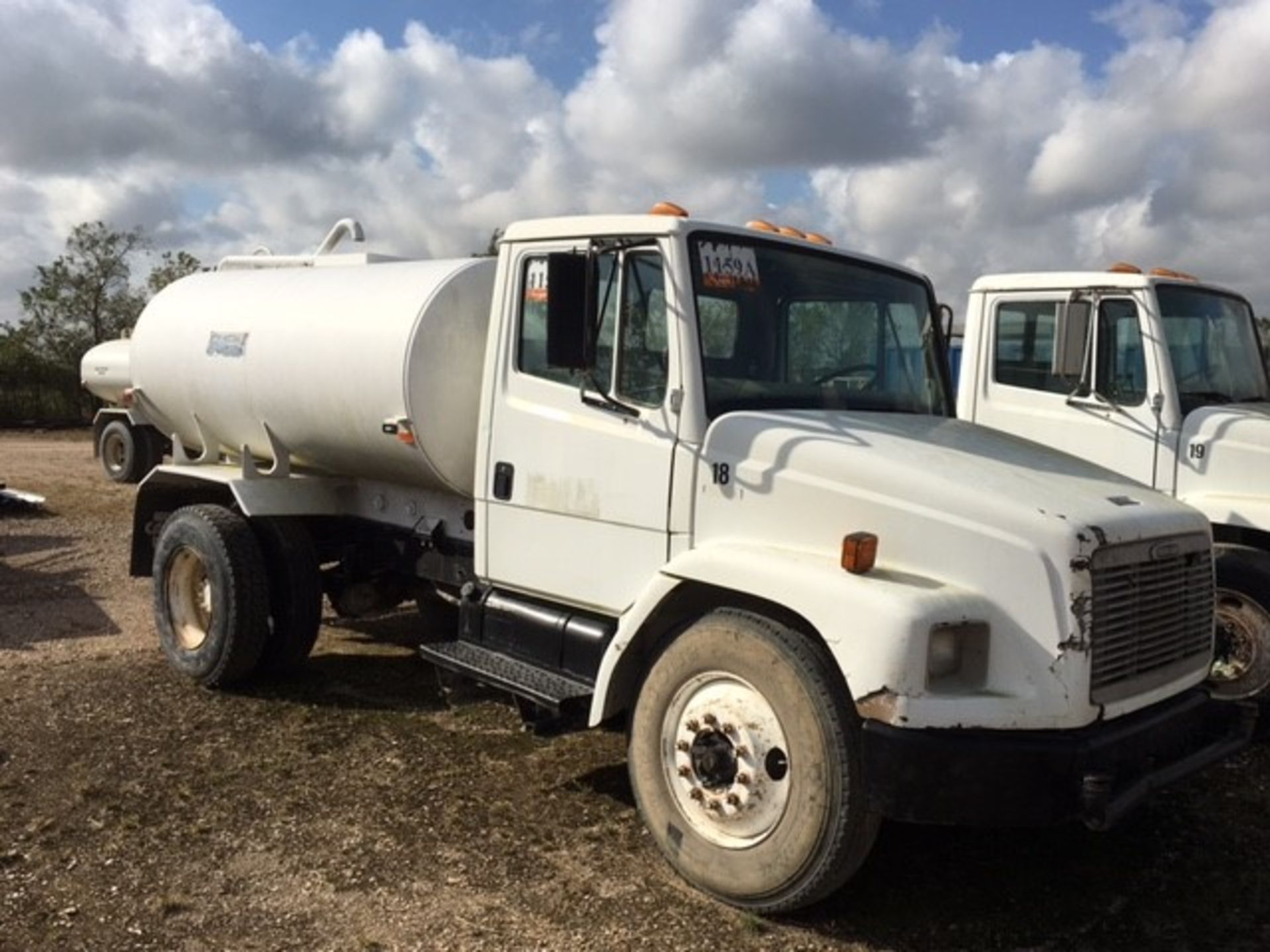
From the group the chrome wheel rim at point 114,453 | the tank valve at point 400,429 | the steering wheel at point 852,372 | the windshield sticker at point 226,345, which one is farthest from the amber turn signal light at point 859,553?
the chrome wheel rim at point 114,453

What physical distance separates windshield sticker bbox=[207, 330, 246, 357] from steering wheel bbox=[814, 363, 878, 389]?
357cm

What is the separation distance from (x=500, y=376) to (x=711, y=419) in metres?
1.18

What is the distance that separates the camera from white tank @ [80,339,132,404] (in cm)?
1986

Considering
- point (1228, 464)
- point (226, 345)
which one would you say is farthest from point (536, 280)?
point (1228, 464)

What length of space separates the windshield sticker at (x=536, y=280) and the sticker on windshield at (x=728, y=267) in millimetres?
842

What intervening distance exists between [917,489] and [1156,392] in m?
3.48

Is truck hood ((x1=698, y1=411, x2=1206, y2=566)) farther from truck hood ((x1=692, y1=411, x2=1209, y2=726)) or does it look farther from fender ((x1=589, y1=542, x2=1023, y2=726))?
fender ((x1=589, y1=542, x2=1023, y2=726))

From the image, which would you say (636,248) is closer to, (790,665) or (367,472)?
(790,665)

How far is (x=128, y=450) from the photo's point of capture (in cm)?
1905

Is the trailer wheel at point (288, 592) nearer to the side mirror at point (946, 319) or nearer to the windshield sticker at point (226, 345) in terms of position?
the windshield sticker at point (226, 345)

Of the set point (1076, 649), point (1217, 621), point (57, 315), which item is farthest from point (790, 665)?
point (57, 315)

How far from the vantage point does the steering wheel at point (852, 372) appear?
4766 mm

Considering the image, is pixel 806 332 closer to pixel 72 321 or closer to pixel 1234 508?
pixel 1234 508

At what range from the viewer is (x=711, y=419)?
14.4 ft
